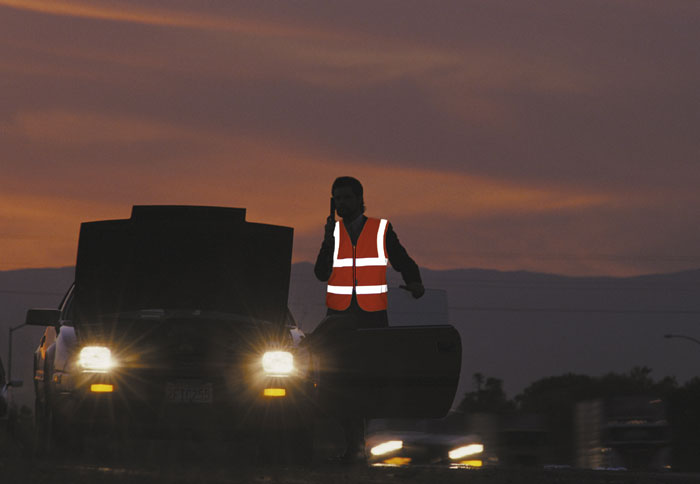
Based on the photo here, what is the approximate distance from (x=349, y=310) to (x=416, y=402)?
3.29 ft

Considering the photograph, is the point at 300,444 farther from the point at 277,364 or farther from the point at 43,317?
the point at 43,317

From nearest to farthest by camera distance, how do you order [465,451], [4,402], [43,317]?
1. [43,317]
2. [465,451]
3. [4,402]

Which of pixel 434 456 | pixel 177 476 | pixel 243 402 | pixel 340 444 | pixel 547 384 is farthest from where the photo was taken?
pixel 547 384

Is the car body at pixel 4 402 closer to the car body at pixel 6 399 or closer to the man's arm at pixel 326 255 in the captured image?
the car body at pixel 6 399

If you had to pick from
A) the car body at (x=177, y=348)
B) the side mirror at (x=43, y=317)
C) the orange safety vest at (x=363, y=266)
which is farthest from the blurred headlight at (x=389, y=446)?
the orange safety vest at (x=363, y=266)

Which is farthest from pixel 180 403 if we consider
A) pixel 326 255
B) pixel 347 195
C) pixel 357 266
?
pixel 347 195

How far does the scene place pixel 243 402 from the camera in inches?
460

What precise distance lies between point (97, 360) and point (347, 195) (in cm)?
268

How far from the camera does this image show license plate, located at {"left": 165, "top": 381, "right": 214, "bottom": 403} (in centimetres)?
1158

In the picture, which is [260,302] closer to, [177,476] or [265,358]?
[265,358]

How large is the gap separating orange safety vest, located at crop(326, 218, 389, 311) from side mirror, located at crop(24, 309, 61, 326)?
10.5 ft

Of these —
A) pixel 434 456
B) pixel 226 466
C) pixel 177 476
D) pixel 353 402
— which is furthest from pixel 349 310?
pixel 434 456

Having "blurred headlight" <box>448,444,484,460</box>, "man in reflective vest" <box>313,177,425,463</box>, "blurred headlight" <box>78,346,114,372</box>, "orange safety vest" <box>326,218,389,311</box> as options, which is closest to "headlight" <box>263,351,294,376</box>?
"man in reflective vest" <box>313,177,425,463</box>

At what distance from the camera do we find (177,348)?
11.7 metres
